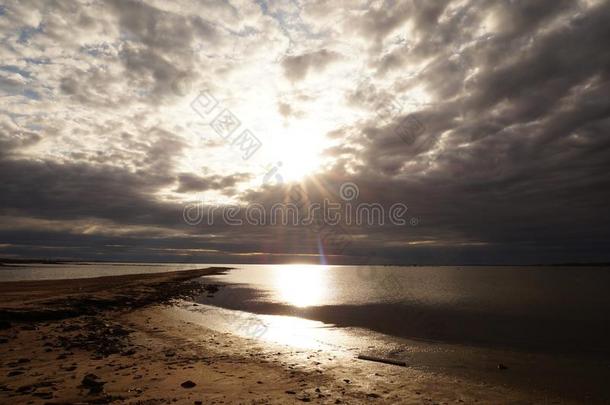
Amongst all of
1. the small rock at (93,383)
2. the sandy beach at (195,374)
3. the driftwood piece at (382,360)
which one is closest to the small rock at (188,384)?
the sandy beach at (195,374)

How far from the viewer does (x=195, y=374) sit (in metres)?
12.6

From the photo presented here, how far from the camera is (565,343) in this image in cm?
2117

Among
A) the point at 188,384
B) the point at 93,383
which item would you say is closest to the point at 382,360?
the point at 188,384

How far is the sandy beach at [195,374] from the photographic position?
10.4 m

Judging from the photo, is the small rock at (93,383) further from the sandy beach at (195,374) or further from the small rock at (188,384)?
the small rock at (188,384)

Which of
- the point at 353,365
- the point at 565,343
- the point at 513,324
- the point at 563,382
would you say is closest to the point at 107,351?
the point at 353,365

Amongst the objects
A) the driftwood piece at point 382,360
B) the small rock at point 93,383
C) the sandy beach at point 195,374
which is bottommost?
the driftwood piece at point 382,360

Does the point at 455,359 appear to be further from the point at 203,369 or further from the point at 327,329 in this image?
the point at 203,369

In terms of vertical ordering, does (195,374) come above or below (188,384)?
below

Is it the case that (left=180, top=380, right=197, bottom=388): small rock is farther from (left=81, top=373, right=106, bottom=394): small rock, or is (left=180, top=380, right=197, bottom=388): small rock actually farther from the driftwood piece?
the driftwood piece

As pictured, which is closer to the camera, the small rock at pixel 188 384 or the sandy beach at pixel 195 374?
the sandy beach at pixel 195 374

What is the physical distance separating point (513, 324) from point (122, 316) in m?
30.6

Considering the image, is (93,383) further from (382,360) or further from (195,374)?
(382,360)

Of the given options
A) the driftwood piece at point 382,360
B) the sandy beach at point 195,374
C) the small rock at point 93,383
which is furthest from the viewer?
the driftwood piece at point 382,360
